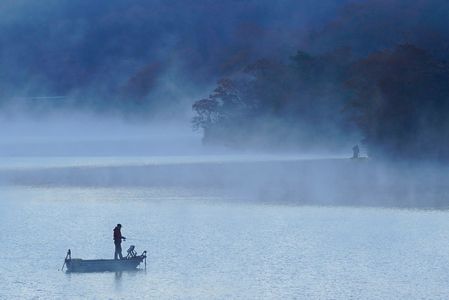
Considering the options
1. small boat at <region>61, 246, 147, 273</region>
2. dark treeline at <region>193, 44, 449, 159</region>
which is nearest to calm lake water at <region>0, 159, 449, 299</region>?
small boat at <region>61, 246, 147, 273</region>

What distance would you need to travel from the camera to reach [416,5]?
88438mm

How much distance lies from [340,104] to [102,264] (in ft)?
130

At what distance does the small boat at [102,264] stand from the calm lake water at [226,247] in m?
0.25

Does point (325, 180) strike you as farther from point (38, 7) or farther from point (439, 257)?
point (38, 7)

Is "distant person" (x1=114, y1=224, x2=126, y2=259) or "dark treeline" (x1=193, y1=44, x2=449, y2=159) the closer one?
"distant person" (x1=114, y1=224, x2=126, y2=259)

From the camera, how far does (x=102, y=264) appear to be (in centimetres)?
2175

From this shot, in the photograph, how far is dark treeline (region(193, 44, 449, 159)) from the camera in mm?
49469

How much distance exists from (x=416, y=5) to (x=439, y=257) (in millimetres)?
67446

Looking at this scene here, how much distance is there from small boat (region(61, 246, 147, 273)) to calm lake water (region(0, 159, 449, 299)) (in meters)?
0.25

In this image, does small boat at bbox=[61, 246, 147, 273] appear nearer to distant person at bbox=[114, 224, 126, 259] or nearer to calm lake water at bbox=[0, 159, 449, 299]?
calm lake water at bbox=[0, 159, 449, 299]

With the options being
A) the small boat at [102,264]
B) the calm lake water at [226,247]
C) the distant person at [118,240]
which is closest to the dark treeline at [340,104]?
the calm lake water at [226,247]

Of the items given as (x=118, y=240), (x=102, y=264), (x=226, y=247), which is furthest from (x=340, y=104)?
(x=102, y=264)

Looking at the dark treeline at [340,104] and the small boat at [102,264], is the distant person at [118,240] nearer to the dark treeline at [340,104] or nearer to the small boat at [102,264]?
the small boat at [102,264]

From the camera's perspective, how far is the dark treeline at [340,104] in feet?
162
